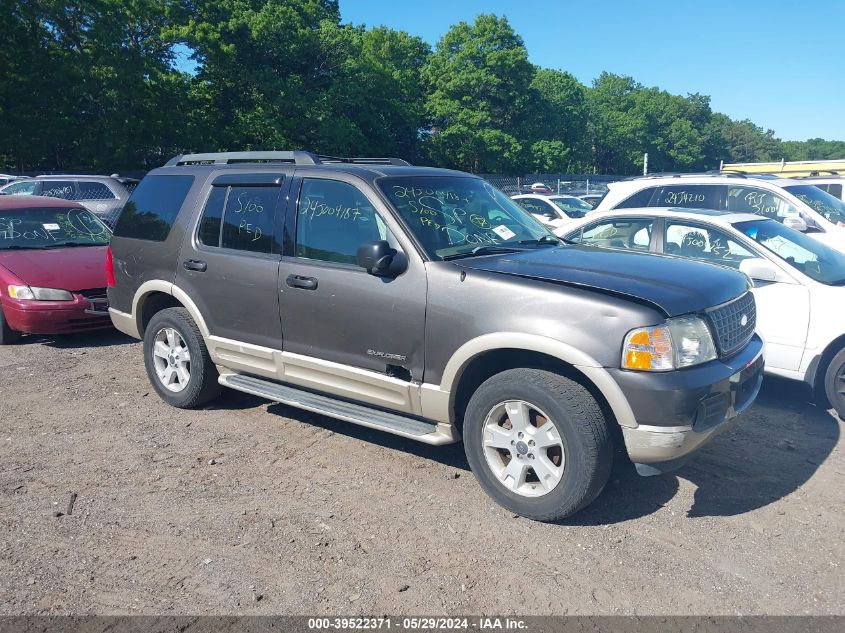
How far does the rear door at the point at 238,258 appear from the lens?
4930 mm

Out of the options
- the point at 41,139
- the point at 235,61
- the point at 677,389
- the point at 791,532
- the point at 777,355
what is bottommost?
the point at 791,532

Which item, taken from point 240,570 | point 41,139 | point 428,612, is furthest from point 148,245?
point 41,139

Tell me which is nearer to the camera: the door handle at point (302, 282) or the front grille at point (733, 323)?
the front grille at point (733, 323)

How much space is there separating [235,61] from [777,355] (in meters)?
36.2

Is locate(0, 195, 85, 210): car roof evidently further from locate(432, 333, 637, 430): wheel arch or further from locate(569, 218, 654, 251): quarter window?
locate(432, 333, 637, 430): wheel arch

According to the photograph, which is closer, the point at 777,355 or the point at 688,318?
the point at 688,318

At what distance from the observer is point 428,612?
3.12 metres

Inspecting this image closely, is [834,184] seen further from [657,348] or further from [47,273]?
[47,273]

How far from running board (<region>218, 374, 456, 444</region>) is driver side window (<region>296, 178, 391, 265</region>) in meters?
0.95

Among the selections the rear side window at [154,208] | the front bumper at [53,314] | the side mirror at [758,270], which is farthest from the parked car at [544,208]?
the rear side window at [154,208]

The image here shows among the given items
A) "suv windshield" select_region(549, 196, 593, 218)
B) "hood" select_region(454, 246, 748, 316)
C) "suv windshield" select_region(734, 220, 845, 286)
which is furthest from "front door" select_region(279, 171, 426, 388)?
"suv windshield" select_region(549, 196, 593, 218)

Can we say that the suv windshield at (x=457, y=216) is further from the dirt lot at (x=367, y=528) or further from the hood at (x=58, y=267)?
the hood at (x=58, y=267)

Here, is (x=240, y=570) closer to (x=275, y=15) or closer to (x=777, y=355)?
(x=777, y=355)

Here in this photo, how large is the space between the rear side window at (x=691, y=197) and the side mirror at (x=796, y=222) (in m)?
0.85
